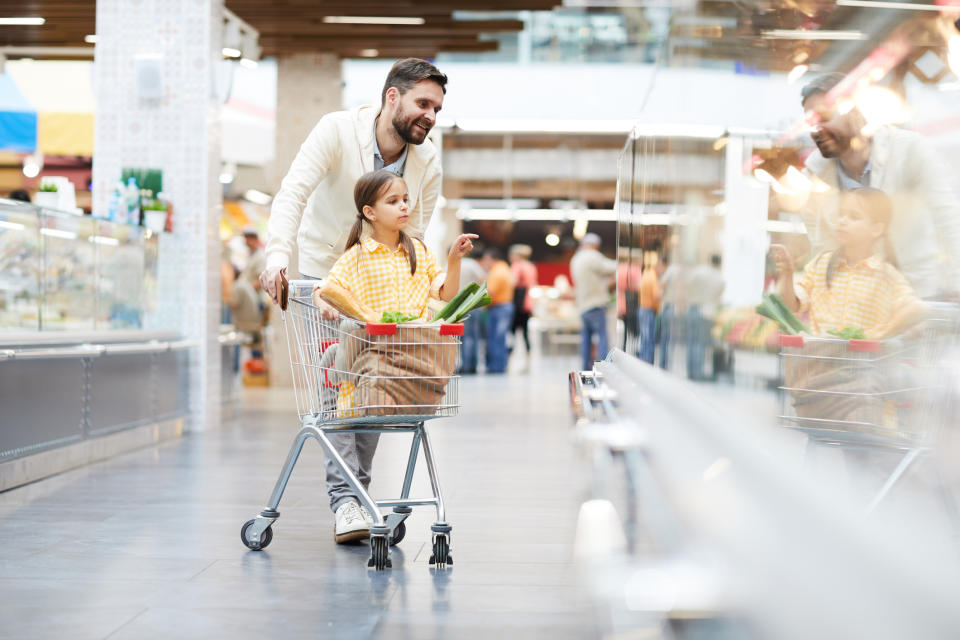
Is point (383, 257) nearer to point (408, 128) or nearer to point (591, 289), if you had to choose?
point (408, 128)

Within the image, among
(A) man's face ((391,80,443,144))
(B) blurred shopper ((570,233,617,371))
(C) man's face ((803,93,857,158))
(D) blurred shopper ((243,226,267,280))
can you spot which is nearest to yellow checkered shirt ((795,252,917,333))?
(C) man's face ((803,93,857,158))

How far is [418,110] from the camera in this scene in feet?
11.5

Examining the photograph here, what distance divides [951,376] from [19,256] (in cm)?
505

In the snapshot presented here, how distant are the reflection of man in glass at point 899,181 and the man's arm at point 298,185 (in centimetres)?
244

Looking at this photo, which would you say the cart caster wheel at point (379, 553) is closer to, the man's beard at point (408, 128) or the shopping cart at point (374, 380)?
the shopping cart at point (374, 380)

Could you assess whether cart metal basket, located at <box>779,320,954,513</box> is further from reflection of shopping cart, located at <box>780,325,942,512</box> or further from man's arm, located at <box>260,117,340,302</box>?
man's arm, located at <box>260,117,340,302</box>

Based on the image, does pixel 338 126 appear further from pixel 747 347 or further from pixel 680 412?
pixel 680 412

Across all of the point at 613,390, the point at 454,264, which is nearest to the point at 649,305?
the point at 454,264

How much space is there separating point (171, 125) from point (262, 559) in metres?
4.79

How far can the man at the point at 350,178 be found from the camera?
139 inches

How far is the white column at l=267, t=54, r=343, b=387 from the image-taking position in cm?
1191

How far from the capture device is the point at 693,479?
3.50 ft

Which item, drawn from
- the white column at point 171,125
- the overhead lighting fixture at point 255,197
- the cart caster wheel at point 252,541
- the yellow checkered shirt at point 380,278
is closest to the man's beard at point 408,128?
the yellow checkered shirt at point 380,278

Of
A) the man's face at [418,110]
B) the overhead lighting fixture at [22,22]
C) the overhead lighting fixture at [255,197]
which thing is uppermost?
the overhead lighting fixture at [22,22]
